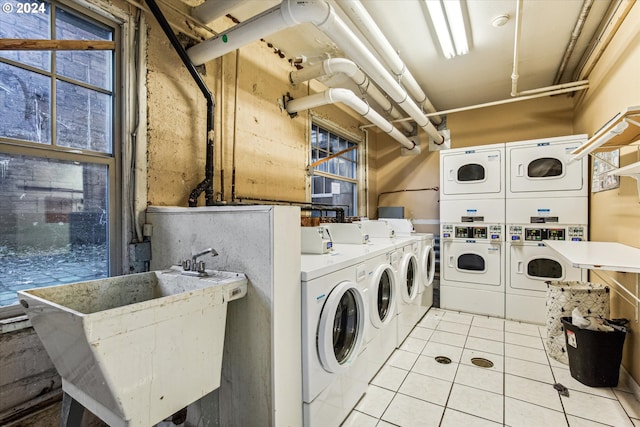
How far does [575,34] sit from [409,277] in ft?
9.57

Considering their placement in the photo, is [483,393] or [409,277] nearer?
[483,393]

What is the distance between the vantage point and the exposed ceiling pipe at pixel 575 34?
245 cm

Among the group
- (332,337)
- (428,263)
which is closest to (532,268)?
(428,263)

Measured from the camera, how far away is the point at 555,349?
2.62 meters

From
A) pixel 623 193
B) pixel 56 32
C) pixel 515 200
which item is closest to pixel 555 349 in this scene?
pixel 623 193

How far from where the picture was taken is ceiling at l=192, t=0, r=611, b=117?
2482mm

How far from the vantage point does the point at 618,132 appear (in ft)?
5.49

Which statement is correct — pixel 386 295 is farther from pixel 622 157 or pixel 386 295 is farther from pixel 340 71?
pixel 622 157

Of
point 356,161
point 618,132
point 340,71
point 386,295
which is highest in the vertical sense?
point 340,71

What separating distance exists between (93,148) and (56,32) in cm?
65

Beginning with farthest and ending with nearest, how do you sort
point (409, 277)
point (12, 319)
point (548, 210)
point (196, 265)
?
point (548, 210), point (409, 277), point (196, 265), point (12, 319)

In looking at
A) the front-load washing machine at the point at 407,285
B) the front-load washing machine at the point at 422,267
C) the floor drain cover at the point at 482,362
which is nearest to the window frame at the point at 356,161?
the front-load washing machine at the point at 422,267

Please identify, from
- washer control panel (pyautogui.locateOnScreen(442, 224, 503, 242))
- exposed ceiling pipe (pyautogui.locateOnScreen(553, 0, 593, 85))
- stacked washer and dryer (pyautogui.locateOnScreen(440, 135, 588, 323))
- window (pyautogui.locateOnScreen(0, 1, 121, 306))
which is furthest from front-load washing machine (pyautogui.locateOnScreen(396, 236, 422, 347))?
exposed ceiling pipe (pyautogui.locateOnScreen(553, 0, 593, 85))

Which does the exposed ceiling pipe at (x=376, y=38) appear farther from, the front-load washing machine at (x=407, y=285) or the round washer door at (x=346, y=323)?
the round washer door at (x=346, y=323)
